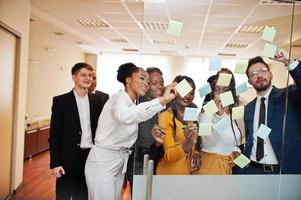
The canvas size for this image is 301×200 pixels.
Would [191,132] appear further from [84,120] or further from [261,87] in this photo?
[84,120]

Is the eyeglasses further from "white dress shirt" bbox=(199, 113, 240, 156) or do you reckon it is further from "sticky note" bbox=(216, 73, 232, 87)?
"white dress shirt" bbox=(199, 113, 240, 156)

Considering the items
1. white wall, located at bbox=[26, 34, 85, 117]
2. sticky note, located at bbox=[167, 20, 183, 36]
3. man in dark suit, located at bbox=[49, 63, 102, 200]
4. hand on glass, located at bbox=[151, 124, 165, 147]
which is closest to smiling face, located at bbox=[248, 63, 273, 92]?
sticky note, located at bbox=[167, 20, 183, 36]

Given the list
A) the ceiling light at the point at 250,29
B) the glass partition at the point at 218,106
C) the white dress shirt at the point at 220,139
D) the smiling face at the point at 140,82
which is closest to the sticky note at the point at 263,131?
the glass partition at the point at 218,106

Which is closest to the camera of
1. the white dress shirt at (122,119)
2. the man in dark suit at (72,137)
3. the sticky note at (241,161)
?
the white dress shirt at (122,119)

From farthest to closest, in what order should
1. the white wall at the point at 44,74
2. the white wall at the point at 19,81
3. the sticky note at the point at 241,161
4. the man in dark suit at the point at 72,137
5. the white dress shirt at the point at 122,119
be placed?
the white wall at the point at 44,74, the white wall at the point at 19,81, the man in dark suit at the point at 72,137, the sticky note at the point at 241,161, the white dress shirt at the point at 122,119

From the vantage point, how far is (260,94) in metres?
1.69

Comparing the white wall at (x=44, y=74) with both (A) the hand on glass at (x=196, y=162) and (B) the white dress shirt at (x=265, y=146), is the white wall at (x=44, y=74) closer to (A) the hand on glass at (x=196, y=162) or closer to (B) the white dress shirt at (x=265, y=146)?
(A) the hand on glass at (x=196, y=162)

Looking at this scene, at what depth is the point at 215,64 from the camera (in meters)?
1.67

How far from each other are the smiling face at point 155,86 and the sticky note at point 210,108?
274 millimetres

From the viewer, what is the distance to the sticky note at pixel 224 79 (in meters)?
1.67

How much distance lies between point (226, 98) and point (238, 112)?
11cm

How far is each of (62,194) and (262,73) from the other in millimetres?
1840

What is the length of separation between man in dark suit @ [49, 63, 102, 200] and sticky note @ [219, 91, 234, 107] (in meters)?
1.22

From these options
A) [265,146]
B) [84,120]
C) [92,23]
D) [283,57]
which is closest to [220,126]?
[265,146]
